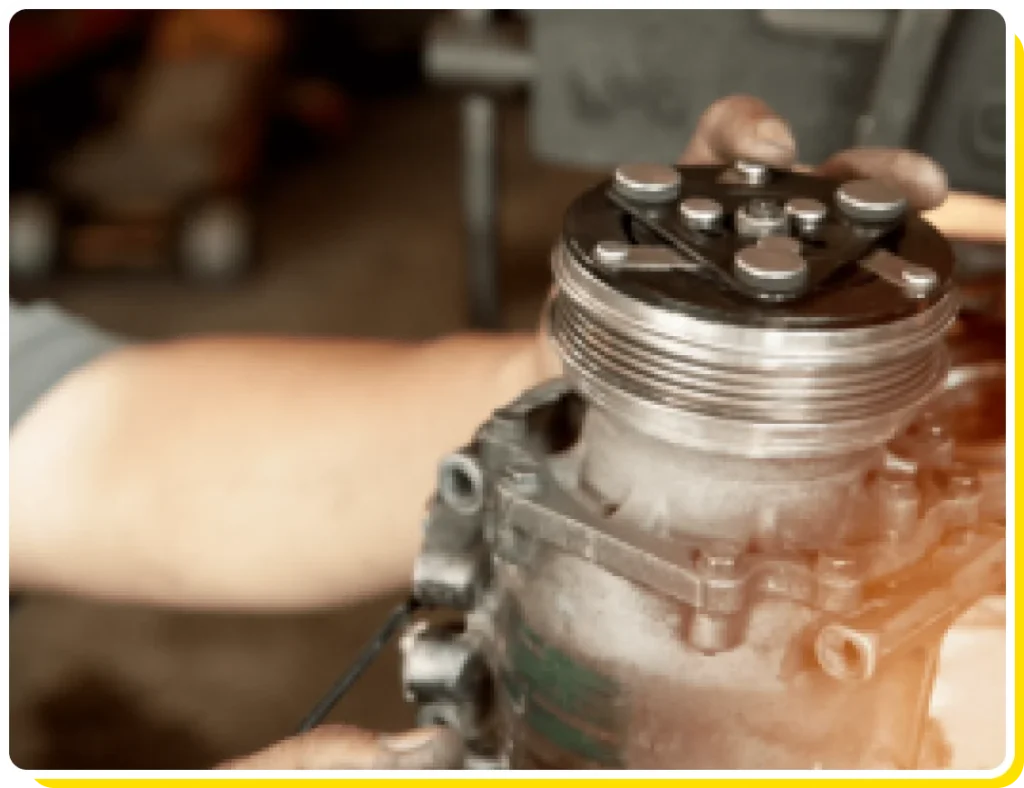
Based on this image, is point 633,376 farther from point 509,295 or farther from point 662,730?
point 509,295

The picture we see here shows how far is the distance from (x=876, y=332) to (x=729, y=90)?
44 centimetres

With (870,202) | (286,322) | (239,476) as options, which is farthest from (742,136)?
(286,322)

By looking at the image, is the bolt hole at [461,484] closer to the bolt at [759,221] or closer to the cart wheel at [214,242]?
the bolt at [759,221]

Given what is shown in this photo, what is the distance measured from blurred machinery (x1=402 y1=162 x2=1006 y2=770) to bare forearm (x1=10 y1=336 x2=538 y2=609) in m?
0.27

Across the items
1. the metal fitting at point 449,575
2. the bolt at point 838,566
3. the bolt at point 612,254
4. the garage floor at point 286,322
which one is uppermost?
the bolt at point 612,254

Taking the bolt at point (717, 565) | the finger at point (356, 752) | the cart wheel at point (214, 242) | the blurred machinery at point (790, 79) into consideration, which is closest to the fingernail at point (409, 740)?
the finger at point (356, 752)

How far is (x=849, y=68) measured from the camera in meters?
0.67

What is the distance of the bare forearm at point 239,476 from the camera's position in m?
0.65

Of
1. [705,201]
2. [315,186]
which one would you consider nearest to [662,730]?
[705,201]

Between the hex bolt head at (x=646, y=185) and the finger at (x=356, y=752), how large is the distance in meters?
0.17

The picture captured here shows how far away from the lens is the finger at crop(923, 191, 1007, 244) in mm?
437

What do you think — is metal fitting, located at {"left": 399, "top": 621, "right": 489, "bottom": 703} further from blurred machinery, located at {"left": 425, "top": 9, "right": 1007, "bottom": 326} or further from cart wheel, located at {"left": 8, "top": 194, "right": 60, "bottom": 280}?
cart wheel, located at {"left": 8, "top": 194, "right": 60, "bottom": 280}

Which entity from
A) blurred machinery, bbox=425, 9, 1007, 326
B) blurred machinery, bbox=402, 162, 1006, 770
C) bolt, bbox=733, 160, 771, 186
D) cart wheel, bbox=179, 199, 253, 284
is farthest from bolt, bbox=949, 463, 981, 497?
cart wheel, bbox=179, 199, 253, 284

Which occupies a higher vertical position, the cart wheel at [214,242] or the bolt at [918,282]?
the bolt at [918,282]
